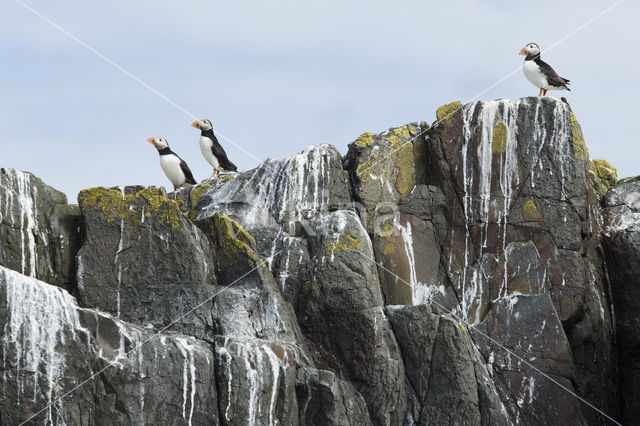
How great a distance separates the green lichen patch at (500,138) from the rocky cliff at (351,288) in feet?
0.06

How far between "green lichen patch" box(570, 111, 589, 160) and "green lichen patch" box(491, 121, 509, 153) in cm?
98

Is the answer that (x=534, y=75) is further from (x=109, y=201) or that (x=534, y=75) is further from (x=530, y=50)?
(x=109, y=201)

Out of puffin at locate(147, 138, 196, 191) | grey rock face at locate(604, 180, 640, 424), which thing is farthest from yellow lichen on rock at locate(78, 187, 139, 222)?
grey rock face at locate(604, 180, 640, 424)

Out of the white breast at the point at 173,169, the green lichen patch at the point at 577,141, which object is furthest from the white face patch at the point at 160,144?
the green lichen patch at the point at 577,141

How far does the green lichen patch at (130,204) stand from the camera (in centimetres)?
1245

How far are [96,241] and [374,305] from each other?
3.83m

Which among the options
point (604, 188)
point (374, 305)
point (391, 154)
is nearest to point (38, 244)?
point (374, 305)

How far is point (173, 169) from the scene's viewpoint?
1641 cm

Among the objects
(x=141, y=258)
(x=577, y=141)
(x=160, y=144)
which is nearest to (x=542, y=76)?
(x=577, y=141)

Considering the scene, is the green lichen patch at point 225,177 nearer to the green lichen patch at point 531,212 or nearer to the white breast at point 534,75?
the green lichen patch at point 531,212

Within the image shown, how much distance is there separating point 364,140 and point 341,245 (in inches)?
109

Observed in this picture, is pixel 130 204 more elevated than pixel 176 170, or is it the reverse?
pixel 176 170

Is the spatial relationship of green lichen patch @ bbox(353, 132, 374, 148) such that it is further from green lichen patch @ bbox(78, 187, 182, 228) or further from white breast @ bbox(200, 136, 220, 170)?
green lichen patch @ bbox(78, 187, 182, 228)

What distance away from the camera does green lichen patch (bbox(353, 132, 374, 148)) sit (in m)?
14.8
